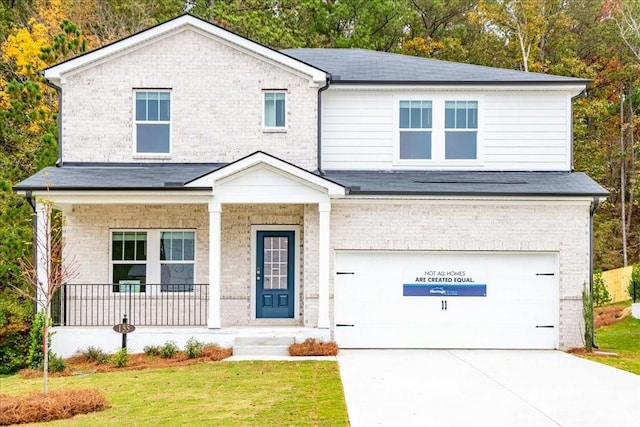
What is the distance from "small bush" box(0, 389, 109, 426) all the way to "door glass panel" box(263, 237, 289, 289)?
306 inches

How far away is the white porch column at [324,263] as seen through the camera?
17438 mm

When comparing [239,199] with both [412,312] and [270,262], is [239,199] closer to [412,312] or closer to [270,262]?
[270,262]

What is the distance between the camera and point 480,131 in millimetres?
20109

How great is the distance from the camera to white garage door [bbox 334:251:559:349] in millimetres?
18344

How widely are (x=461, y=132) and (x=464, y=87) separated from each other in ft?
3.82

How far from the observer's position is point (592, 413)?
1071cm

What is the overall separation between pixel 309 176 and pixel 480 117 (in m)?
5.55

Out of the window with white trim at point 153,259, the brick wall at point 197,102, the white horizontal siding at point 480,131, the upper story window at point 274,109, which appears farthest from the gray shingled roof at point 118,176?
the white horizontal siding at point 480,131

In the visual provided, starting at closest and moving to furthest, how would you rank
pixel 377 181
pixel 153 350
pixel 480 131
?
pixel 153 350, pixel 377 181, pixel 480 131

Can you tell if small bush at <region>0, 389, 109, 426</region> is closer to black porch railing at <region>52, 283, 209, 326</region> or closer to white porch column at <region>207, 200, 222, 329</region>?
white porch column at <region>207, 200, 222, 329</region>

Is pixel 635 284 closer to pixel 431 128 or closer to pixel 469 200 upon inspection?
pixel 431 128

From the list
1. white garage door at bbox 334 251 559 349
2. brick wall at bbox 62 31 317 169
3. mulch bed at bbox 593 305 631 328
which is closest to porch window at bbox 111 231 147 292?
brick wall at bbox 62 31 317 169

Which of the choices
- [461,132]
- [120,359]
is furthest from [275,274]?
[461,132]

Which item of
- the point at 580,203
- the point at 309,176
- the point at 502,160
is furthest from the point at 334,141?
Answer: the point at 580,203
